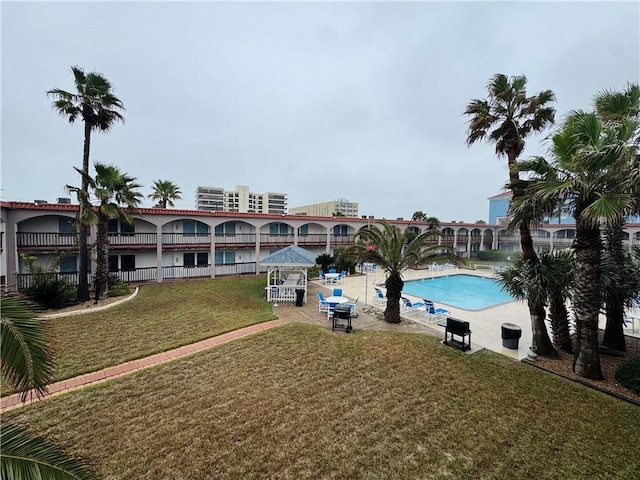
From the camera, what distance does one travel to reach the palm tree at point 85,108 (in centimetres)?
1298

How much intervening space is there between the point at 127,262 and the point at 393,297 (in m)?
20.2

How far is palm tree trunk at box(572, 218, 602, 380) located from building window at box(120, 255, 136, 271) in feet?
82.9

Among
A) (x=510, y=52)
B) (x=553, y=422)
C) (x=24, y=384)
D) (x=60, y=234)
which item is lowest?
(x=553, y=422)

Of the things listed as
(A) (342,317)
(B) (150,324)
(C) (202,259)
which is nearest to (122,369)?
(B) (150,324)

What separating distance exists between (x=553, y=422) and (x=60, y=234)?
24394 millimetres


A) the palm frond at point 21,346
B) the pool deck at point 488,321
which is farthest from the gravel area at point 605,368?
the palm frond at point 21,346

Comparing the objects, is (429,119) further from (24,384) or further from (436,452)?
(24,384)

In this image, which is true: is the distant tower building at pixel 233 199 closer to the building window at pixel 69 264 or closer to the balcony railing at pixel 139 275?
the balcony railing at pixel 139 275

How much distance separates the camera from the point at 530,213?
7.53 meters

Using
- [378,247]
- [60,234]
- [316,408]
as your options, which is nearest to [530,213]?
[378,247]

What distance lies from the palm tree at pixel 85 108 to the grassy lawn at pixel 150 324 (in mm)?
3815

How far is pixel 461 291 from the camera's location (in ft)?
68.8

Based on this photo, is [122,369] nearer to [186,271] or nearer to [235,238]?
[186,271]

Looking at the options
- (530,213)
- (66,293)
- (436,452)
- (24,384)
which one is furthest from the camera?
(66,293)
